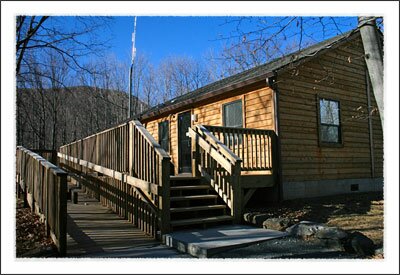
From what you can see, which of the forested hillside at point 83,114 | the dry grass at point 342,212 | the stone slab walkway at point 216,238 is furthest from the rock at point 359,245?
the forested hillside at point 83,114

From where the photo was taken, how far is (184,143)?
11305 millimetres

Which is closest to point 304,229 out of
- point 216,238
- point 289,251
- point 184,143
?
point 289,251

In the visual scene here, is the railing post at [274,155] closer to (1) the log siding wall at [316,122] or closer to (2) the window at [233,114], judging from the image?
(1) the log siding wall at [316,122]

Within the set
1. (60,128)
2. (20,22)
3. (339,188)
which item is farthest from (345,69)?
(60,128)

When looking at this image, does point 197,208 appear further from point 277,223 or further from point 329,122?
point 329,122

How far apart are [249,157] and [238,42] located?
3.09 m

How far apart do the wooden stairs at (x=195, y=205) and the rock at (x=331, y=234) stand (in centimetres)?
167

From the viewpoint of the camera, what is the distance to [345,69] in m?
9.82

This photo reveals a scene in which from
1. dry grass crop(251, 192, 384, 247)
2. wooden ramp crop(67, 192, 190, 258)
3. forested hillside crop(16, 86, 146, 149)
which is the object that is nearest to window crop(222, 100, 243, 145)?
dry grass crop(251, 192, 384, 247)

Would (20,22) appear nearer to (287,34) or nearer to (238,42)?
(238,42)

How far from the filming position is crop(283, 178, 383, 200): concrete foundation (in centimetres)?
781

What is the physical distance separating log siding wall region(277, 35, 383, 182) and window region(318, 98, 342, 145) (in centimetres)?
15

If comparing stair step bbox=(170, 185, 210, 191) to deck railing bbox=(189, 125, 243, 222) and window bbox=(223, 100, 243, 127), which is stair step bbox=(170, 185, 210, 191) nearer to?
deck railing bbox=(189, 125, 243, 222)

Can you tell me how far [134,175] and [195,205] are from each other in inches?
50.3
